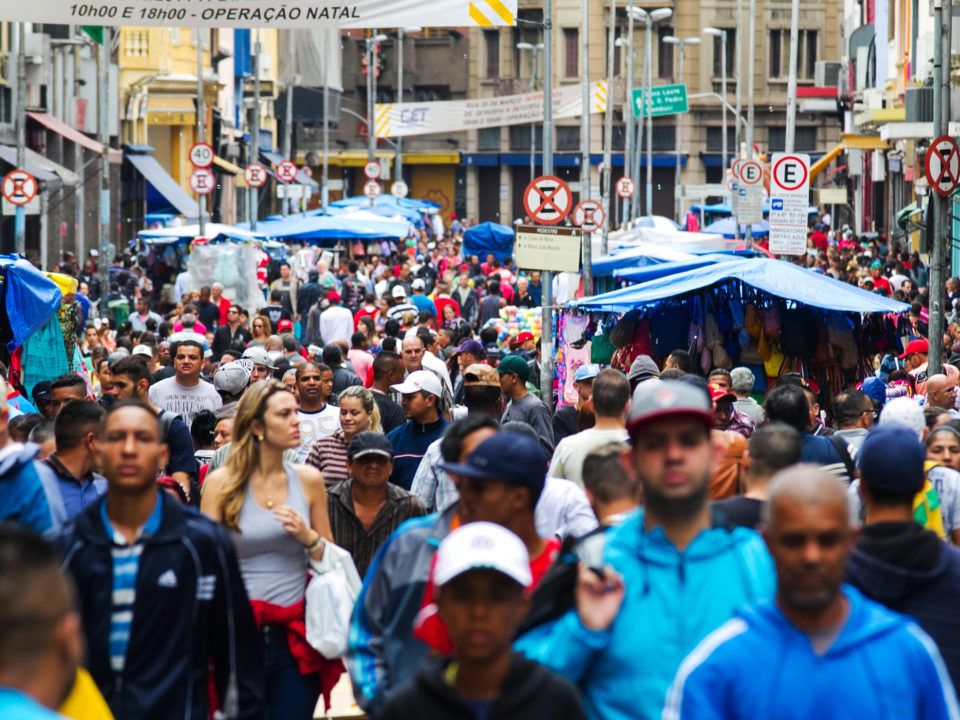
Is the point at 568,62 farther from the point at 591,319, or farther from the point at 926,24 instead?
the point at 591,319

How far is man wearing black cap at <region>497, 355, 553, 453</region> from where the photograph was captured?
10.8 meters

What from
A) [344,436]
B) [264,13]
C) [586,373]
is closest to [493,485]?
[344,436]

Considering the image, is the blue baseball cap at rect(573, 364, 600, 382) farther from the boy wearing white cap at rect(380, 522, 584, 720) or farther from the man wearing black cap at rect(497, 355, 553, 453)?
the boy wearing white cap at rect(380, 522, 584, 720)

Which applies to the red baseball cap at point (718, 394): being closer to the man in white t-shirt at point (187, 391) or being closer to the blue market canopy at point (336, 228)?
the man in white t-shirt at point (187, 391)

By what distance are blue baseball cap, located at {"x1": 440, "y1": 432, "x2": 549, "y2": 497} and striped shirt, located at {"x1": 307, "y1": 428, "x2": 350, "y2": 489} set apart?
4.43 meters

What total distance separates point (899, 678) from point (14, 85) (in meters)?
32.5

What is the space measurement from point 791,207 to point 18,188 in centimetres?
1059

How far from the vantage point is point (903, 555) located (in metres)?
4.56

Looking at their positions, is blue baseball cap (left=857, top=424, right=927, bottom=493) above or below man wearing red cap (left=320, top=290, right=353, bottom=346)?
above

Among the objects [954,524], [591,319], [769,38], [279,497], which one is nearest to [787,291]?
[591,319]

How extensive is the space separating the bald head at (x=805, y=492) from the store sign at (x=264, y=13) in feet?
31.9

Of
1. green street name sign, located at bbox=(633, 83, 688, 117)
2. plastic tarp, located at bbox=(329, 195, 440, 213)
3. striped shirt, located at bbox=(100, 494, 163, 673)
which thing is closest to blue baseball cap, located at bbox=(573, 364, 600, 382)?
striped shirt, located at bbox=(100, 494, 163, 673)

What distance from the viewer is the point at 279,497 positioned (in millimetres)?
6270

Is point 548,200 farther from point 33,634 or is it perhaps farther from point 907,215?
point 907,215
